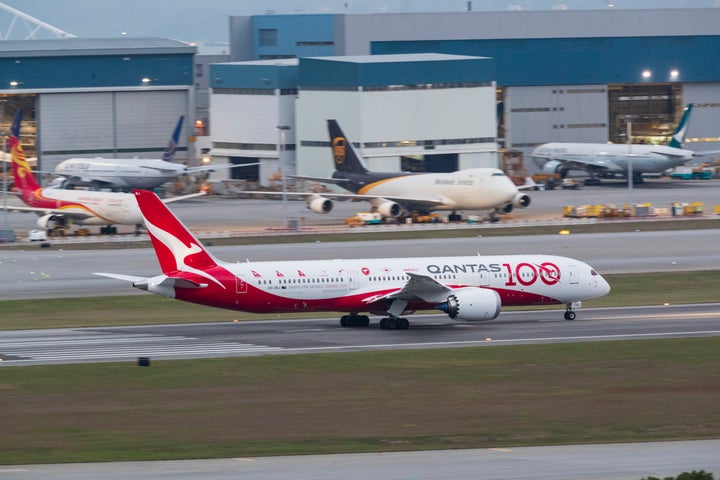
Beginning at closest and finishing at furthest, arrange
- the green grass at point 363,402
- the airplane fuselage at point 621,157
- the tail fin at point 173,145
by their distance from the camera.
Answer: the green grass at point 363,402, the airplane fuselage at point 621,157, the tail fin at point 173,145

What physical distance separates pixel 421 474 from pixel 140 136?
112m

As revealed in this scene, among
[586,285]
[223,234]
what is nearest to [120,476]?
[586,285]

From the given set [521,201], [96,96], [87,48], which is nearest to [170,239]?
[521,201]

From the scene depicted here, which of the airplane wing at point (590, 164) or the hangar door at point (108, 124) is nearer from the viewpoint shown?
the airplane wing at point (590, 164)

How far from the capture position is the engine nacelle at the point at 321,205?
98062 mm

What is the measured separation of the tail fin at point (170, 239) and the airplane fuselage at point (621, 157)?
78249 mm

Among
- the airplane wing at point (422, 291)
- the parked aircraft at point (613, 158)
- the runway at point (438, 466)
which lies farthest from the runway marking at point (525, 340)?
the parked aircraft at point (613, 158)

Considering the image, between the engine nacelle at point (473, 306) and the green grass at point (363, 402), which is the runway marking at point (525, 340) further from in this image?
the engine nacelle at point (473, 306)

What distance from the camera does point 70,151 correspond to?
132m

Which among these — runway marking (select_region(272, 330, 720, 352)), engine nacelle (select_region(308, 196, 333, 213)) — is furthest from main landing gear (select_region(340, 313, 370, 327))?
engine nacelle (select_region(308, 196, 333, 213))

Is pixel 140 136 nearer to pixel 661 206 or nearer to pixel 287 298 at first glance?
pixel 661 206

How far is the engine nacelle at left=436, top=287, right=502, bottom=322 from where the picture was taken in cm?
4988

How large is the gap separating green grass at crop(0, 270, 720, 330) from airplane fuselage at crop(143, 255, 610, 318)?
557cm

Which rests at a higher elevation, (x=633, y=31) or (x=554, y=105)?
(x=633, y=31)
